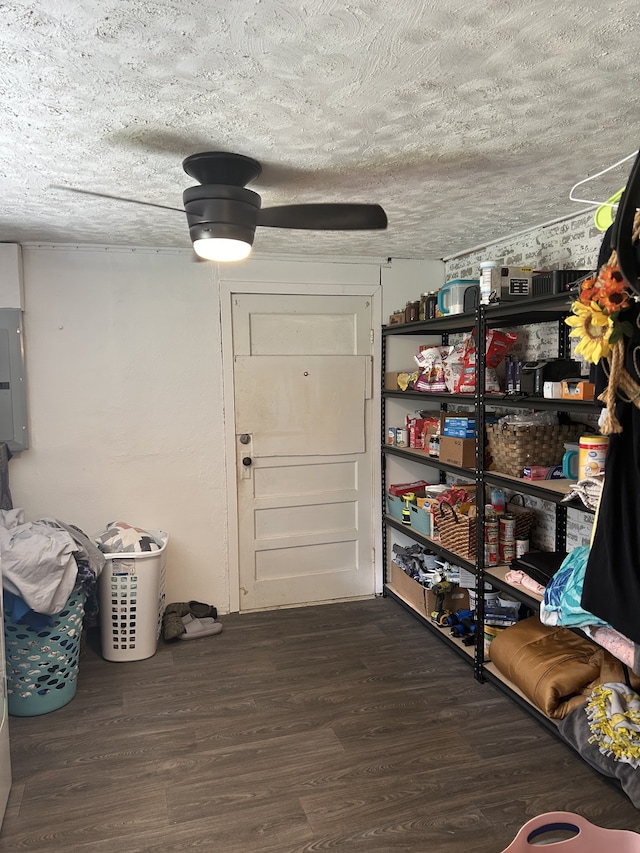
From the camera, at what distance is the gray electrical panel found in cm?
337

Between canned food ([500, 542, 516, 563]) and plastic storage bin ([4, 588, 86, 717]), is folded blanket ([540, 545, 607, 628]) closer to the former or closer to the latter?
canned food ([500, 542, 516, 563])

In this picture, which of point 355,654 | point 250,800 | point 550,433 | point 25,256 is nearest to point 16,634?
point 250,800

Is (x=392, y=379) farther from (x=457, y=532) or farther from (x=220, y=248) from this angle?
(x=220, y=248)

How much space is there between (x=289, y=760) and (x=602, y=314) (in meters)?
2.05

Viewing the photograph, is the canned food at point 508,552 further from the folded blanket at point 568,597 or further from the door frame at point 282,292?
the door frame at point 282,292

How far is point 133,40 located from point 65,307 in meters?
2.41

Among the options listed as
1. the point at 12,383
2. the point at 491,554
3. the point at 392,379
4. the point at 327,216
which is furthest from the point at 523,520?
the point at 12,383

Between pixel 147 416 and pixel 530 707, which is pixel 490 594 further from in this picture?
pixel 147 416

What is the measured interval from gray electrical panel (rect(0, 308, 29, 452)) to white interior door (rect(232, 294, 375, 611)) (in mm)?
1197

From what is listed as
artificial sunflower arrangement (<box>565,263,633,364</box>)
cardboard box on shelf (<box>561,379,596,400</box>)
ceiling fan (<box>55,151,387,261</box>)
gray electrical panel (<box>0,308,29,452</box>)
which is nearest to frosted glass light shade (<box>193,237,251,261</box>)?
ceiling fan (<box>55,151,387,261</box>)

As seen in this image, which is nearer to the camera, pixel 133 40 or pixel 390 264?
pixel 133 40

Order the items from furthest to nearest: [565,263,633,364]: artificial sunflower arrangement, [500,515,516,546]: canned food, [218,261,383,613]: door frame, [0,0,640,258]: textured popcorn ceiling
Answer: [218,261,383,613]: door frame
[500,515,516,546]: canned food
[565,263,633,364]: artificial sunflower arrangement
[0,0,640,258]: textured popcorn ceiling

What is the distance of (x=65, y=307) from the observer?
352 cm

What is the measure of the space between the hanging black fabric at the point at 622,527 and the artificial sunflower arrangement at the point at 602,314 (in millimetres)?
128
